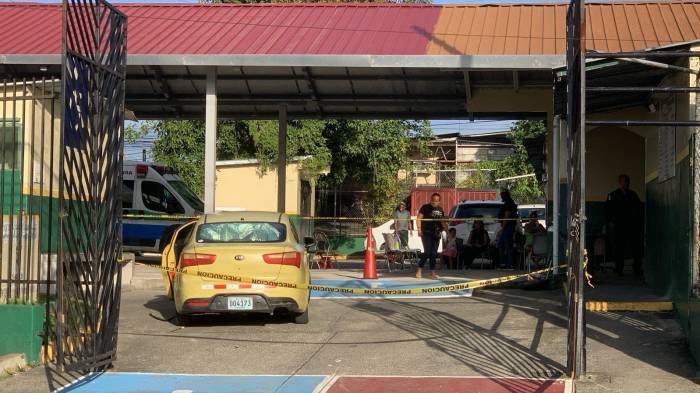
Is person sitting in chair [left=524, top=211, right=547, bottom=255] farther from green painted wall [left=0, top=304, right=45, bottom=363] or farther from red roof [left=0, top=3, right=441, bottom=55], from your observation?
green painted wall [left=0, top=304, right=45, bottom=363]

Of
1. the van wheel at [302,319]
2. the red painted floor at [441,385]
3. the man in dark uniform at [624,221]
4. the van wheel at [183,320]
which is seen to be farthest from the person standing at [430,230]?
the red painted floor at [441,385]

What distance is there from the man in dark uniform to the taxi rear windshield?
660 cm

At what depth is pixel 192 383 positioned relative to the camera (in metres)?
9.00

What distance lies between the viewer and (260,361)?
393 inches

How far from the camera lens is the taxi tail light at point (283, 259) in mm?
11797

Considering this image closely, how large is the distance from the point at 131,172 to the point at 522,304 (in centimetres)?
1365

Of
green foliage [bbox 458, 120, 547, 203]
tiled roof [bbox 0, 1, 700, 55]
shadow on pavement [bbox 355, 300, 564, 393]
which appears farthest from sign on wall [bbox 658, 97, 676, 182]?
green foliage [bbox 458, 120, 547, 203]

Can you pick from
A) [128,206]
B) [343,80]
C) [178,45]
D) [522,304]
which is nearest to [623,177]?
[522,304]

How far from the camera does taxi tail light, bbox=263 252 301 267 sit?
11.8 metres

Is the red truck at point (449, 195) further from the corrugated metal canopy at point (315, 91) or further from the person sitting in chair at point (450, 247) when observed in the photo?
the person sitting in chair at point (450, 247)

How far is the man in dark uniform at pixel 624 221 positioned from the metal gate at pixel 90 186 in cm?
948

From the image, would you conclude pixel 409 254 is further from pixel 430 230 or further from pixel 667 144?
pixel 667 144

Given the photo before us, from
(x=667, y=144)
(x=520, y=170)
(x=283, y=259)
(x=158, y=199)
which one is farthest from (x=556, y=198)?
(x=520, y=170)

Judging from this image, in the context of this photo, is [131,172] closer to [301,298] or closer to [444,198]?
[301,298]
